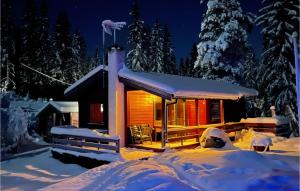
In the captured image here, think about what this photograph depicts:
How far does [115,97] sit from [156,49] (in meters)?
35.8

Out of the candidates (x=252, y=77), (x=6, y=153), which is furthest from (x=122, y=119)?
(x=252, y=77)

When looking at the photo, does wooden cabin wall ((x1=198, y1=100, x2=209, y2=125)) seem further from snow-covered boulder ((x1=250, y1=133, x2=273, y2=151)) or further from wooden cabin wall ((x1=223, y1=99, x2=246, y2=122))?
snow-covered boulder ((x1=250, y1=133, x2=273, y2=151))

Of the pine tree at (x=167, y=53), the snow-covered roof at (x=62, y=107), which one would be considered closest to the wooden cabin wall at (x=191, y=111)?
the snow-covered roof at (x=62, y=107)

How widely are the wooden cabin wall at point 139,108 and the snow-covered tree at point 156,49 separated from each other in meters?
31.3

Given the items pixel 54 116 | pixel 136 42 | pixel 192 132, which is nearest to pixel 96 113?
pixel 192 132

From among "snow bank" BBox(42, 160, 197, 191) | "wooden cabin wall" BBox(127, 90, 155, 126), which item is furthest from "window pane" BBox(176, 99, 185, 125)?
"snow bank" BBox(42, 160, 197, 191)

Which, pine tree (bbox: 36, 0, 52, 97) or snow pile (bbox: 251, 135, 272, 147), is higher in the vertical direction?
pine tree (bbox: 36, 0, 52, 97)

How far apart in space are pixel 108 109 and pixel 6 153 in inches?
281

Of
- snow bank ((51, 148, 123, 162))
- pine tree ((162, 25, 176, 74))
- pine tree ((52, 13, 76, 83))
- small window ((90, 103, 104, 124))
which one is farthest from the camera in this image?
pine tree ((162, 25, 176, 74))

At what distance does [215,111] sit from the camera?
2019 cm

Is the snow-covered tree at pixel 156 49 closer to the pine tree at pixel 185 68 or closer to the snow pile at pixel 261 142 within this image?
the pine tree at pixel 185 68

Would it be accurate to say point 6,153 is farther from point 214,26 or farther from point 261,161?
point 214,26

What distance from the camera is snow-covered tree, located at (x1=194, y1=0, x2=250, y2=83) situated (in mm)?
28469

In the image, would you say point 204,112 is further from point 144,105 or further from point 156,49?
point 156,49
